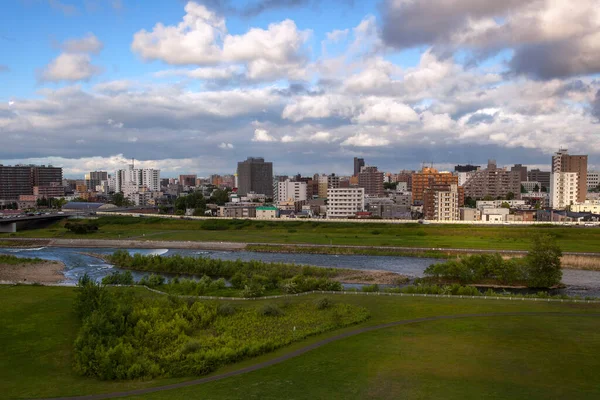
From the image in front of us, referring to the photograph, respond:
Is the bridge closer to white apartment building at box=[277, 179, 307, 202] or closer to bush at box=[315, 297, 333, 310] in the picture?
white apartment building at box=[277, 179, 307, 202]

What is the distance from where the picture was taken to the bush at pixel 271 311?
2662 centimetres

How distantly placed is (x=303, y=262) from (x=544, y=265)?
78.7ft

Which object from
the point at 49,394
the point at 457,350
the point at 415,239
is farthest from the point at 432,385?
the point at 415,239

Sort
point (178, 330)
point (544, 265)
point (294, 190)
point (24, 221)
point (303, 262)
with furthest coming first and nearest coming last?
point (294, 190), point (24, 221), point (303, 262), point (544, 265), point (178, 330)

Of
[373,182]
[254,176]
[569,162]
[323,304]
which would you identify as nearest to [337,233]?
[323,304]

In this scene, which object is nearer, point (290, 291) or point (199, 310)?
point (199, 310)

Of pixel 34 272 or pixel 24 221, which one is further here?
pixel 24 221

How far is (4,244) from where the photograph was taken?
236ft

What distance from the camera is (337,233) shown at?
77562 mm

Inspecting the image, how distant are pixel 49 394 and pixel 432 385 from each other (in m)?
12.5

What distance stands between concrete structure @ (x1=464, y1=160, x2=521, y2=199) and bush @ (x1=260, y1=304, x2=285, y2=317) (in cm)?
11323

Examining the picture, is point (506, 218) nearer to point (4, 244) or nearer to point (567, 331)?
point (567, 331)

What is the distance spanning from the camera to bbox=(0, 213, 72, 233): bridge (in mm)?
84812

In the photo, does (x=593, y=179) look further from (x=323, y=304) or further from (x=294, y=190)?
(x=323, y=304)
